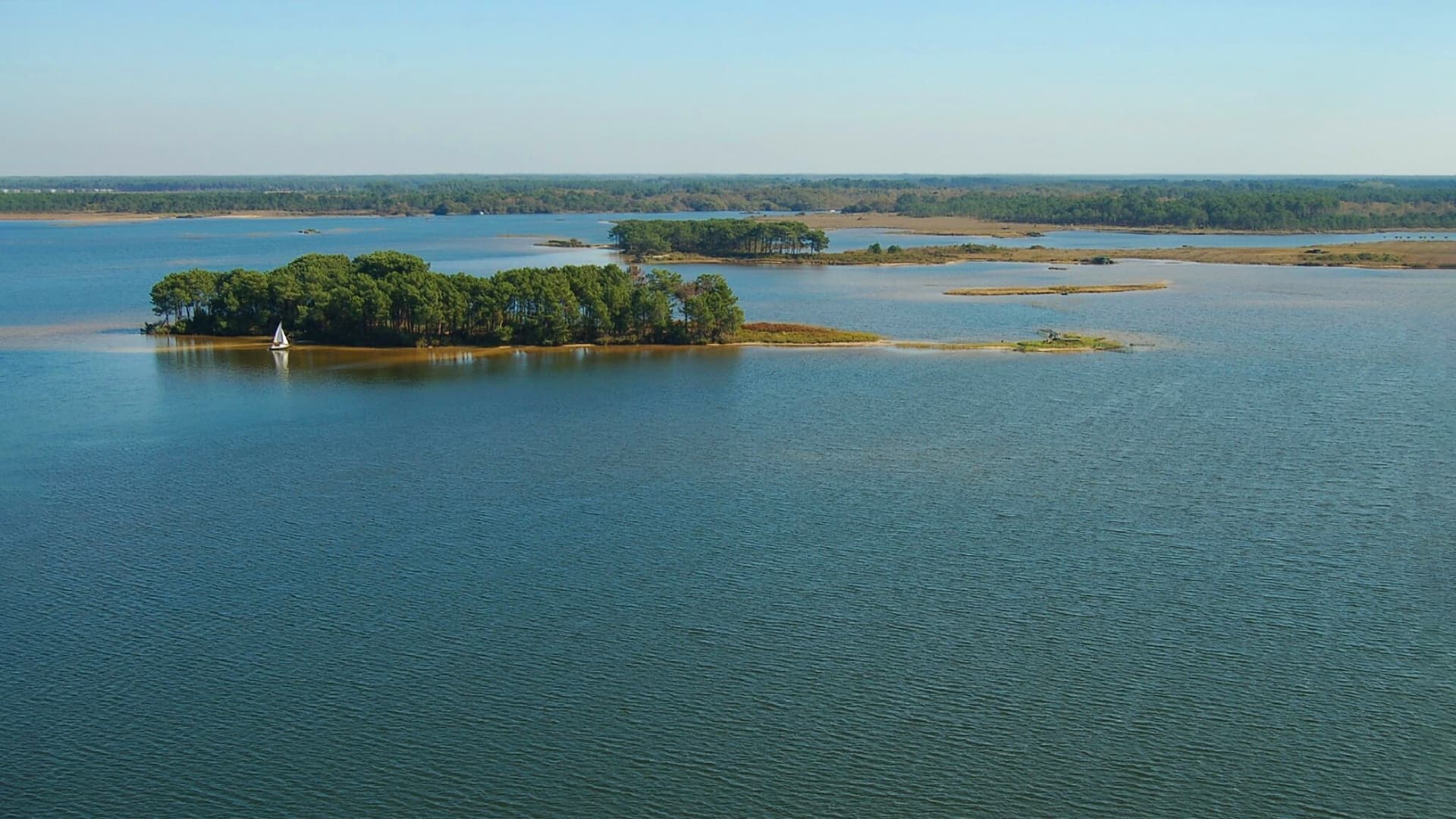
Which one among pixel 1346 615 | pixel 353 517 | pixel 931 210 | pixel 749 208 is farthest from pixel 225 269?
pixel 749 208

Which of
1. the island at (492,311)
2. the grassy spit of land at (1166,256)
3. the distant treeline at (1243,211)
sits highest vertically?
the distant treeline at (1243,211)

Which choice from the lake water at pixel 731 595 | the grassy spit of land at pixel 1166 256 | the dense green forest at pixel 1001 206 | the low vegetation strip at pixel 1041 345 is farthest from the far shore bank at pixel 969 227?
the lake water at pixel 731 595

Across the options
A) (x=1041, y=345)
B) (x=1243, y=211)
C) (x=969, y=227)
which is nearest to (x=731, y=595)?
(x=1041, y=345)

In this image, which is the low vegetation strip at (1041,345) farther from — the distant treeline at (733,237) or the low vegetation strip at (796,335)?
the distant treeline at (733,237)

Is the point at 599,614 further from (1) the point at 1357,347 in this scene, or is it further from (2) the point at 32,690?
(1) the point at 1357,347

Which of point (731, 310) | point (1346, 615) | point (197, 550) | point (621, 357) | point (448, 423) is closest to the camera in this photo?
point (1346, 615)

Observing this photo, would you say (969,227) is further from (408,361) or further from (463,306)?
(408,361)

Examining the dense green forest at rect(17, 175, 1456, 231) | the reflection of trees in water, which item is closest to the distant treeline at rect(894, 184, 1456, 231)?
the dense green forest at rect(17, 175, 1456, 231)
